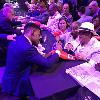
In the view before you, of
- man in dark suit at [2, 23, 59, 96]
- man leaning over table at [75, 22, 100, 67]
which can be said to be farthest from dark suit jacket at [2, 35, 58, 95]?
man leaning over table at [75, 22, 100, 67]

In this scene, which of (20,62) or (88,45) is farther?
(88,45)

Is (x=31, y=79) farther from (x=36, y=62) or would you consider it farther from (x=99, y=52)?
(x=99, y=52)

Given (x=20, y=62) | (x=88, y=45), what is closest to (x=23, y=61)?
(x=20, y=62)

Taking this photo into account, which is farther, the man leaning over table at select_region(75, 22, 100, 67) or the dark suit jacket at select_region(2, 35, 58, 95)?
the man leaning over table at select_region(75, 22, 100, 67)

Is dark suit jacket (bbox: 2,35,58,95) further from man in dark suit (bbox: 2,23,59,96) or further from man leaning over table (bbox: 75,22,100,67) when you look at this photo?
man leaning over table (bbox: 75,22,100,67)

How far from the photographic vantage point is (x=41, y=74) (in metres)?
2.59

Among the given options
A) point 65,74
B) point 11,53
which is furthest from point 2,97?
point 65,74

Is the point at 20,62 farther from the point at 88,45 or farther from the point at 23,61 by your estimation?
the point at 88,45

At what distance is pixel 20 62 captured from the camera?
9.25 feet

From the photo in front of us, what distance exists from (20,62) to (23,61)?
4 centimetres

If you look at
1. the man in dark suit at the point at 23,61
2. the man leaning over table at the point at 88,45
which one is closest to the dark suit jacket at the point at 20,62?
the man in dark suit at the point at 23,61

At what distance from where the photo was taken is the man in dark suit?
2.69 meters

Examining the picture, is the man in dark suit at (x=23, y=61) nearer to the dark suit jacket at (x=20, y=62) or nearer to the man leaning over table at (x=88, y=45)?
the dark suit jacket at (x=20, y=62)

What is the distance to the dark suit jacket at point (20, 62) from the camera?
8.84 feet
